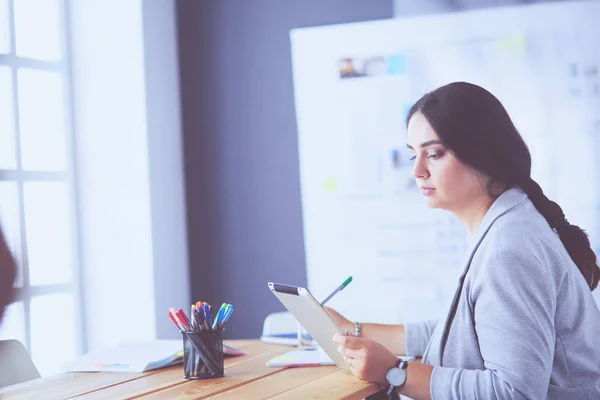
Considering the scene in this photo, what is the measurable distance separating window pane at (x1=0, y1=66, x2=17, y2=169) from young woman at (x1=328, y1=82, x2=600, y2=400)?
2056 mm

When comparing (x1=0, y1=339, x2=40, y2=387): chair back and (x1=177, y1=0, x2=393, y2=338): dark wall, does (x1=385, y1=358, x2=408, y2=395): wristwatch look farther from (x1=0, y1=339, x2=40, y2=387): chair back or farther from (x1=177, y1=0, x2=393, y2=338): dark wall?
(x1=177, y1=0, x2=393, y2=338): dark wall

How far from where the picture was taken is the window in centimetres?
340

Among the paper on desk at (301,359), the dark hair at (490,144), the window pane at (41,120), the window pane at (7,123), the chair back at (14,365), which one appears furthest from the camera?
the window pane at (41,120)

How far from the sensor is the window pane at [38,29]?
3504 millimetres

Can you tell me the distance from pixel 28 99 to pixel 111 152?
0.43 m

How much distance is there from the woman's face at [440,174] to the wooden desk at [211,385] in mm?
476

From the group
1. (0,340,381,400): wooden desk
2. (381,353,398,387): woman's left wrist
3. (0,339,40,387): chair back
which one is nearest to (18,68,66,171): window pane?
(0,339,40,387): chair back

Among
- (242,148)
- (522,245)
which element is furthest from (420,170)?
(242,148)

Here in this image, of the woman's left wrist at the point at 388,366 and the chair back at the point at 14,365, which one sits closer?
the woman's left wrist at the point at 388,366

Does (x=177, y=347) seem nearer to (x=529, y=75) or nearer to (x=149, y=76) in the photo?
(x=149, y=76)

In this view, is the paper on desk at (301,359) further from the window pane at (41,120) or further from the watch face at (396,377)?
the window pane at (41,120)

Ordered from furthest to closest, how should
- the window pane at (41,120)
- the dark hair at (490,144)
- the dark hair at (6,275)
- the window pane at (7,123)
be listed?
the window pane at (41,120), the window pane at (7,123), the dark hair at (490,144), the dark hair at (6,275)

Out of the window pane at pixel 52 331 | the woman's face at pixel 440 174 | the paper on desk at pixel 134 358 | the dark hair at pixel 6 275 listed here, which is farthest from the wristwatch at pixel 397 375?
the window pane at pixel 52 331

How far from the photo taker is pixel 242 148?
393 cm
